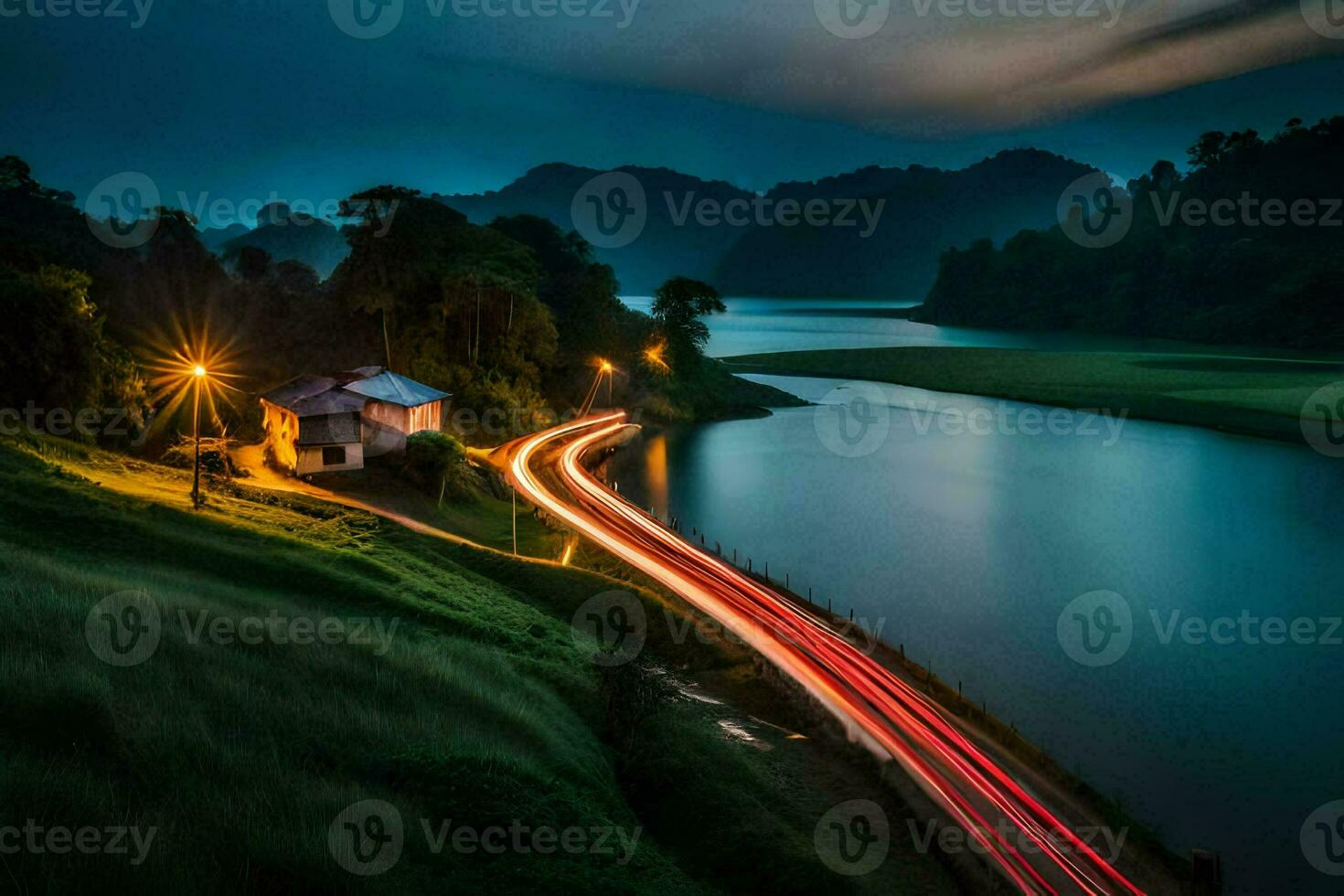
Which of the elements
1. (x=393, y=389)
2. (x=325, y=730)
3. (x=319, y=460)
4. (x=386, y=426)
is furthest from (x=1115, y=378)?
(x=325, y=730)

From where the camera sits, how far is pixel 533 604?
32.4 m

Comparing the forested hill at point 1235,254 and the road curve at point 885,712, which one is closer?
the road curve at point 885,712

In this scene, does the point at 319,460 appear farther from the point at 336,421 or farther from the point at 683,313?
the point at 683,313

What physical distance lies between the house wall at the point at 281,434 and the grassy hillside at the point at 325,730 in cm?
1583

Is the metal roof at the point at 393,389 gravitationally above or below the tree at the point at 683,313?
below

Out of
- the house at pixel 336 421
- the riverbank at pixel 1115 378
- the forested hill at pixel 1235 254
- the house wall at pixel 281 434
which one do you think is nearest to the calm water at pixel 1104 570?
the riverbank at pixel 1115 378

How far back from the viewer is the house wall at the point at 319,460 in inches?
1874

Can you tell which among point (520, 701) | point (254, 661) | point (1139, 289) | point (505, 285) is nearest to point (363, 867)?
point (254, 661)

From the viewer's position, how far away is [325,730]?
1308 centimetres

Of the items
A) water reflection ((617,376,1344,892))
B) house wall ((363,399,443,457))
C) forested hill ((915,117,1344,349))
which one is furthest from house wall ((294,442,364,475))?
forested hill ((915,117,1344,349))

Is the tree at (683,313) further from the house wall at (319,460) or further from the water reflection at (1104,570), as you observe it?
the house wall at (319,460)

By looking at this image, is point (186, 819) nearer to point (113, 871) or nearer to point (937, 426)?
point (113, 871)

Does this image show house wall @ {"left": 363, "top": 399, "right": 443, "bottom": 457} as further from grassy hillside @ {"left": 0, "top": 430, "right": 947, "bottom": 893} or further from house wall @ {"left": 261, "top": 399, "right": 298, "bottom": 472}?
grassy hillside @ {"left": 0, "top": 430, "right": 947, "bottom": 893}

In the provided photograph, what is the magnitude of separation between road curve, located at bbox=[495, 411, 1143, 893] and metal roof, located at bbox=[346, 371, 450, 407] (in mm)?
13207
